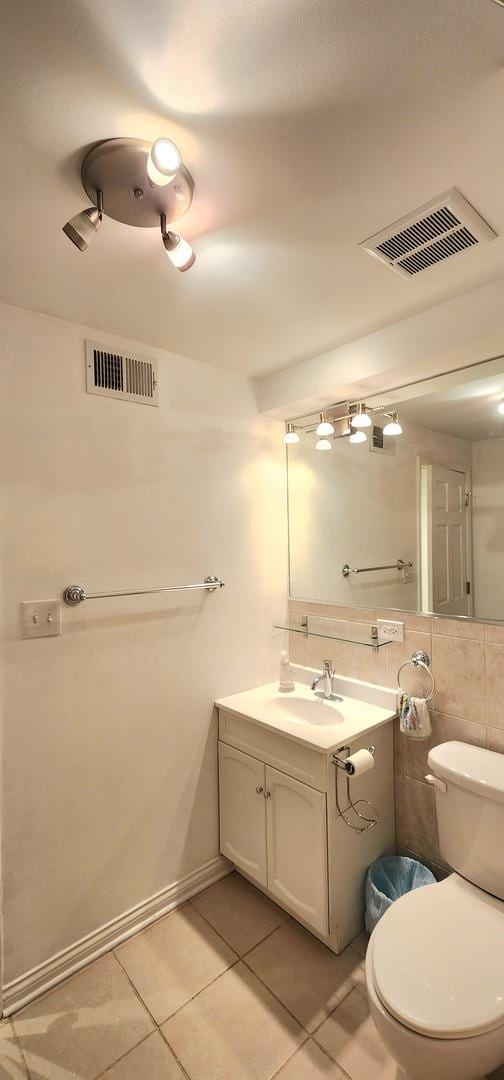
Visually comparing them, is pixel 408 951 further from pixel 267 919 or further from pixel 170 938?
pixel 170 938

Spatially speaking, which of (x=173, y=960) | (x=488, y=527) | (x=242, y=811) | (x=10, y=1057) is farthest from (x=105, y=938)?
(x=488, y=527)

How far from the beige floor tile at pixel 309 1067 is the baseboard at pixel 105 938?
2.29 feet

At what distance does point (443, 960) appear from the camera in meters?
1.16

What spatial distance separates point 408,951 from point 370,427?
70.5 inches

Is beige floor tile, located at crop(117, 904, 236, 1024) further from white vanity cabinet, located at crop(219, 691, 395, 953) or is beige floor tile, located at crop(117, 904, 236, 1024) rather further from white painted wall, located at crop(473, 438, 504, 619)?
white painted wall, located at crop(473, 438, 504, 619)

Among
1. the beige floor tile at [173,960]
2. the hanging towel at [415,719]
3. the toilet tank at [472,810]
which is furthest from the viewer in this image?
the hanging towel at [415,719]

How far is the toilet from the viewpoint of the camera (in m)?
1.02

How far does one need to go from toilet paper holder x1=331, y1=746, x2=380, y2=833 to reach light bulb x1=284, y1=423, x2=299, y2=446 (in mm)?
1381

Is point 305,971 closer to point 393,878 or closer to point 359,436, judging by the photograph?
point 393,878

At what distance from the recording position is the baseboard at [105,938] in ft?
4.81

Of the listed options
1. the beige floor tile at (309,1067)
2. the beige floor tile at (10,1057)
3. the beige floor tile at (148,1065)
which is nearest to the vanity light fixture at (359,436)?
the beige floor tile at (309,1067)

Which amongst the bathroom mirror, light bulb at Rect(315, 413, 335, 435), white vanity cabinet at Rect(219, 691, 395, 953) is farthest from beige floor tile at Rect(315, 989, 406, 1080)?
light bulb at Rect(315, 413, 335, 435)

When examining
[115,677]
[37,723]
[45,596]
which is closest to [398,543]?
[115,677]

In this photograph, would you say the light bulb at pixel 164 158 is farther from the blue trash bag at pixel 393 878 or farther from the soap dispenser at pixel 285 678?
the blue trash bag at pixel 393 878
